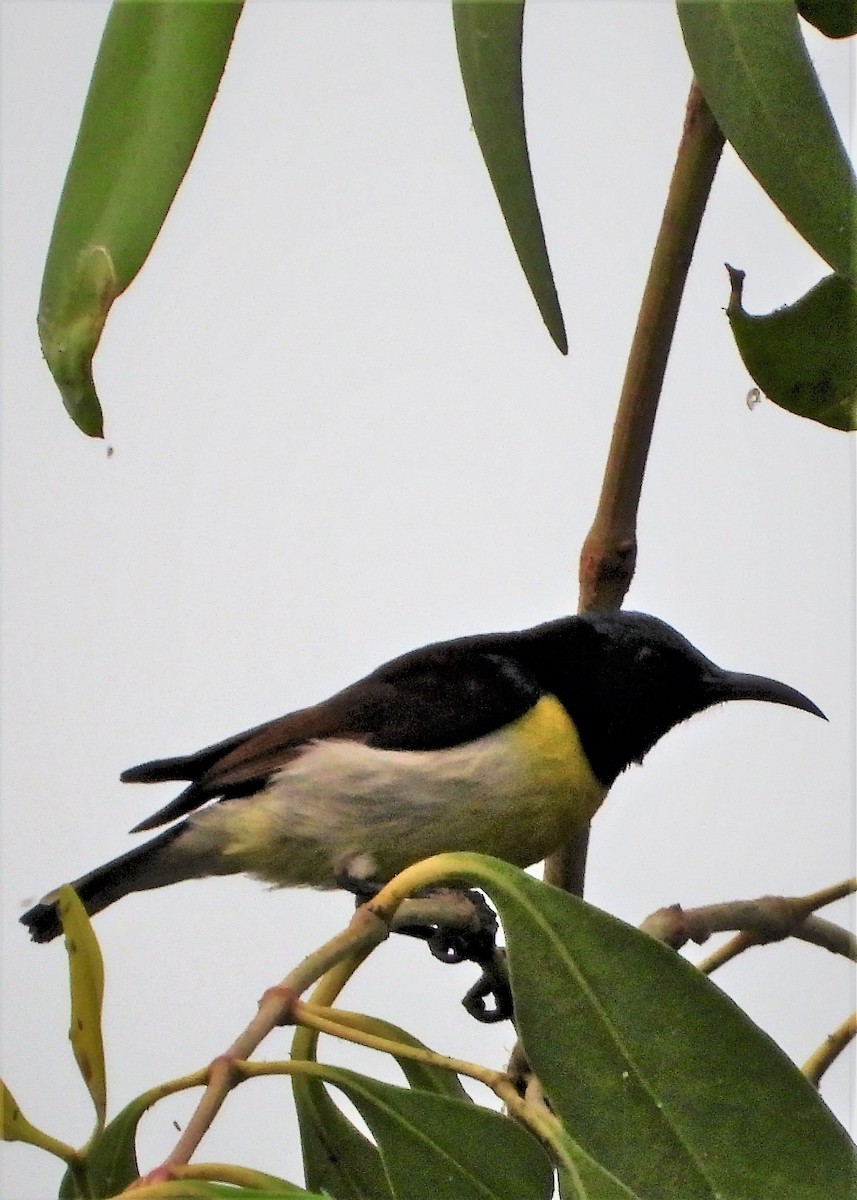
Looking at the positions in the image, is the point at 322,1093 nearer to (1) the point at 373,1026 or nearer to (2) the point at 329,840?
(1) the point at 373,1026

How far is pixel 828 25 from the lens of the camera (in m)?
1.06

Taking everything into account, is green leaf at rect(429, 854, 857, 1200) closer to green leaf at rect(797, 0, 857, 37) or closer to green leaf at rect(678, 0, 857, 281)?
green leaf at rect(678, 0, 857, 281)

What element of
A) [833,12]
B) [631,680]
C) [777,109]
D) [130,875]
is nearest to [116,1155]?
[130,875]

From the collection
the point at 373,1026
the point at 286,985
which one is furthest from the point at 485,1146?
the point at 286,985

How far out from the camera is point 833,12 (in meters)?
1.05

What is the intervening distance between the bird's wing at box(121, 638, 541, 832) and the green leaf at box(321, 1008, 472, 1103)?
0.47 m

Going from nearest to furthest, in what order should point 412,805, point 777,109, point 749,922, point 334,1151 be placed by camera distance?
1. point 777,109
2. point 334,1151
3. point 749,922
4. point 412,805

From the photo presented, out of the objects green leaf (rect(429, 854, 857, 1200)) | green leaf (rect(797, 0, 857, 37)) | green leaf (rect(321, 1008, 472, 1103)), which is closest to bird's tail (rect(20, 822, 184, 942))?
green leaf (rect(321, 1008, 472, 1103))

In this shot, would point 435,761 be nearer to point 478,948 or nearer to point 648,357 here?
point 478,948

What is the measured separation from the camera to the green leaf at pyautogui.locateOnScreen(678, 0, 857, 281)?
31.4 inches

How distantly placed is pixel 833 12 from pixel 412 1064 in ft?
2.99

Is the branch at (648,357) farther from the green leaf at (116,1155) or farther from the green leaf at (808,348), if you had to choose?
the green leaf at (116,1155)

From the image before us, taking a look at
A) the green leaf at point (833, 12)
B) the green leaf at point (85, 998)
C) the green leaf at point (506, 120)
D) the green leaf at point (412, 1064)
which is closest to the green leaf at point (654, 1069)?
the green leaf at point (412, 1064)

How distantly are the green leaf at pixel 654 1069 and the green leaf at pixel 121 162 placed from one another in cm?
40
